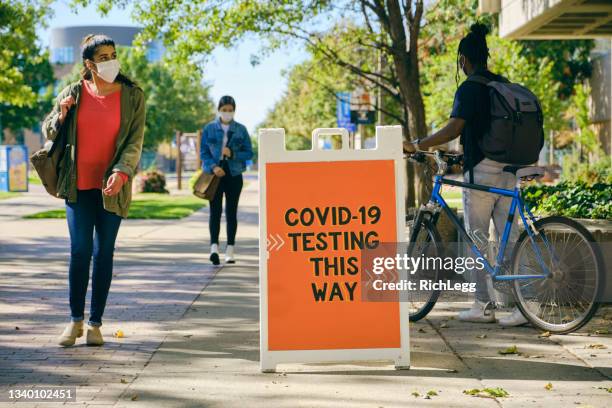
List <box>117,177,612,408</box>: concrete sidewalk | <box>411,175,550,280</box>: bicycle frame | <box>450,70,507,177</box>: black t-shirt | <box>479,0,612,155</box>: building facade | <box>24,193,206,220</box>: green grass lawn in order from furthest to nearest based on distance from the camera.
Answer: <box>24,193,206,220</box>: green grass lawn, <box>479,0,612,155</box>: building facade, <box>450,70,507,177</box>: black t-shirt, <box>411,175,550,280</box>: bicycle frame, <box>117,177,612,408</box>: concrete sidewalk

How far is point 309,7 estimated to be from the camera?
1673cm

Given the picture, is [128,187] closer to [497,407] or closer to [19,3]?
[497,407]

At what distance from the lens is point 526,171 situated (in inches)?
239

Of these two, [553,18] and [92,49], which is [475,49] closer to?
[92,49]

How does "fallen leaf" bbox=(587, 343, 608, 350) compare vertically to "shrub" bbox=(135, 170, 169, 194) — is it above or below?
below

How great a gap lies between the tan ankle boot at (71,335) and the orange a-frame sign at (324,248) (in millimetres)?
1495

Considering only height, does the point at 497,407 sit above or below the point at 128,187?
below

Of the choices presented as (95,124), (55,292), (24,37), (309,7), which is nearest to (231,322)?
(95,124)

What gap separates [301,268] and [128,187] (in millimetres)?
1455

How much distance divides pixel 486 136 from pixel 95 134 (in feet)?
8.67

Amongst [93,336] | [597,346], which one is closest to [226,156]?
[93,336]

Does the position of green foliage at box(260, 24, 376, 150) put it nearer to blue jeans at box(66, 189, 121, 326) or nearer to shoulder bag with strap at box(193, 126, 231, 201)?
shoulder bag with strap at box(193, 126, 231, 201)

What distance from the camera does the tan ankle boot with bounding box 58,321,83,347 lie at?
5.87 meters

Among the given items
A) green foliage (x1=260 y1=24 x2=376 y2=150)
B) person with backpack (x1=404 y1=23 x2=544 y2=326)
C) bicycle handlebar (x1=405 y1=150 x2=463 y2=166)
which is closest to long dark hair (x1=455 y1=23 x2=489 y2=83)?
person with backpack (x1=404 y1=23 x2=544 y2=326)
